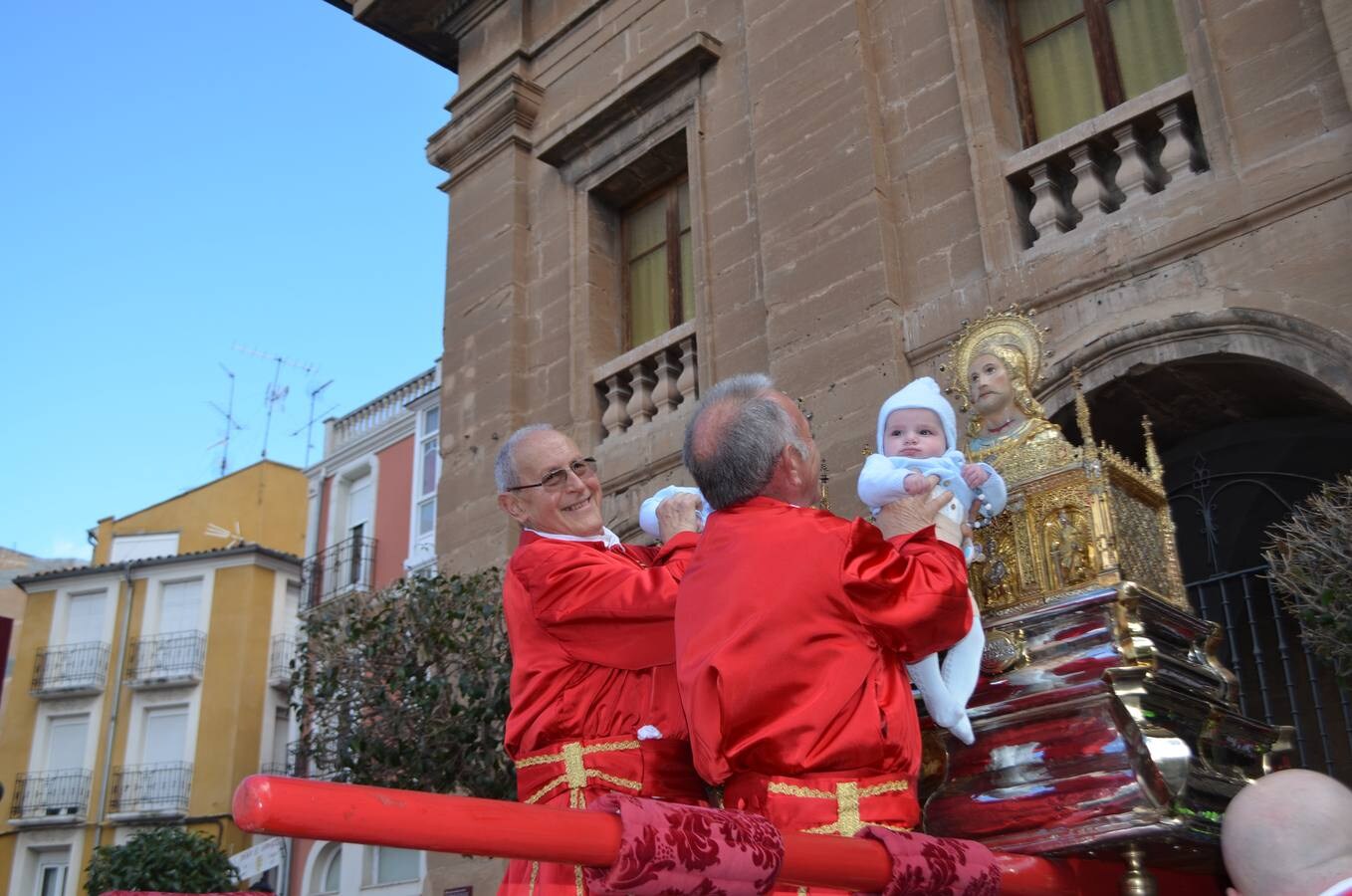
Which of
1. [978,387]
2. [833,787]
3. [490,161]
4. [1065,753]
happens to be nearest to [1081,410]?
[978,387]

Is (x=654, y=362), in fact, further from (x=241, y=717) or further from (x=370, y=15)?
(x=241, y=717)

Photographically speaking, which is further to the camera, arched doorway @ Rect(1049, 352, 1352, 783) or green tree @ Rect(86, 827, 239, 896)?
green tree @ Rect(86, 827, 239, 896)

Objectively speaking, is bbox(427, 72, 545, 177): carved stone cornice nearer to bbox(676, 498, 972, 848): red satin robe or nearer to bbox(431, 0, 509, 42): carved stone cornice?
bbox(431, 0, 509, 42): carved stone cornice

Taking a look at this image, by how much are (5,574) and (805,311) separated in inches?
1266

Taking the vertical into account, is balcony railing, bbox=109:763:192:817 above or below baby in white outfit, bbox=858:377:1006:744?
above

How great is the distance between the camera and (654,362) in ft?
31.8

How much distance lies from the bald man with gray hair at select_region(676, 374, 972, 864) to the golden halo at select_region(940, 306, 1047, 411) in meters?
1.71

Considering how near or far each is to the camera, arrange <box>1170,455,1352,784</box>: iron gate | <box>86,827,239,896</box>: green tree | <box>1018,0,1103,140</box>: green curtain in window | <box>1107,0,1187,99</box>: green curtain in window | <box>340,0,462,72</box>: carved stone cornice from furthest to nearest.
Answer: <box>86,827,239,896</box>: green tree → <box>340,0,462,72</box>: carved stone cornice → <box>1018,0,1103,140</box>: green curtain in window → <box>1107,0,1187,99</box>: green curtain in window → <box>1170,455,1352,784</box>: iron gate

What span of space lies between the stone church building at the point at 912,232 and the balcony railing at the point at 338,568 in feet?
40.8

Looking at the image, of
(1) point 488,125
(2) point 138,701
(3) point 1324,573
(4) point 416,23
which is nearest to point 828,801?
(3) point 1324,573

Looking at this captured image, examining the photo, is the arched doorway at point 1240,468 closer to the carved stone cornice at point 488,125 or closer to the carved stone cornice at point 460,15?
the carved stone cornice at point 488,125

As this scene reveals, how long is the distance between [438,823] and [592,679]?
5.53 feet

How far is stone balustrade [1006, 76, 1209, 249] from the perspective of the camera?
6.86 metres

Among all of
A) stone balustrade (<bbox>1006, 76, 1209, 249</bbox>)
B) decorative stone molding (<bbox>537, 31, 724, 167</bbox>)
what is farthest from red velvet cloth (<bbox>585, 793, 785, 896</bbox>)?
decorative stone molding (<bbox>537, 31, 724, 167</bbox>)
